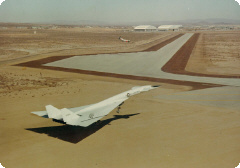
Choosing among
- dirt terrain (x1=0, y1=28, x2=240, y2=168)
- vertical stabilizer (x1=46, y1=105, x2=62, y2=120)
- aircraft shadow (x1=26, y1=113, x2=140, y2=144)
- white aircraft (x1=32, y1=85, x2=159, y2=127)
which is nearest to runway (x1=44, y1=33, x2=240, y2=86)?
dirt terrain (x1=0, y1=28, x2=240, y2=168)

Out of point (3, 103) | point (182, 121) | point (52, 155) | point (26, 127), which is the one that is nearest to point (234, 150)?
point (182, 121)

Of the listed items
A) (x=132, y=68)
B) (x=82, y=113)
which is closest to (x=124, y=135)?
(x=82, y=113)

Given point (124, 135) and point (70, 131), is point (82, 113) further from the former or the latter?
point (124, 135)

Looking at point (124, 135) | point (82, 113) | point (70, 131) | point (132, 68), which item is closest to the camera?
point (124, 135)

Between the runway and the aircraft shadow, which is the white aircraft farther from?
the runway

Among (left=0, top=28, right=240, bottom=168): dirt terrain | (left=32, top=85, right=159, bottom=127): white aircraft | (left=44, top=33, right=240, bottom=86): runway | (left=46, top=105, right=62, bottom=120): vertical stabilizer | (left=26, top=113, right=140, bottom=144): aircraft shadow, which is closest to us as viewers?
(left=0, top=28, right=240, bottom=168): dirt terrain

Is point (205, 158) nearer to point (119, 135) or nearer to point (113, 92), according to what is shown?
point (119, 135)

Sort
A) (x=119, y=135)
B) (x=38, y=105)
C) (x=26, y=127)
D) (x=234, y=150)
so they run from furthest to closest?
1. (x=38, y=105)
2. (x=26, y=127)
3. (x=119, y=135)
4. (x=234, y=150)

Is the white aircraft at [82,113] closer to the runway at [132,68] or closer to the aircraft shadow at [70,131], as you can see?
the aircraft shadow at [70,131]

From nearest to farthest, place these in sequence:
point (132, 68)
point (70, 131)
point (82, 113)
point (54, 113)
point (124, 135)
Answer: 1. point (54, 113)
2. point (124, 135)
3. point (82, 113)
4. point (70, 131)
5. point (132, 68)

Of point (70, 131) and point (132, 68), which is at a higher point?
point (132, 68)

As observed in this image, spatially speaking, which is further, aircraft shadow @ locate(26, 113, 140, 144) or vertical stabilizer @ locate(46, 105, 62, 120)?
aircraft shadow @ locate(26, 113, 140, 144)
